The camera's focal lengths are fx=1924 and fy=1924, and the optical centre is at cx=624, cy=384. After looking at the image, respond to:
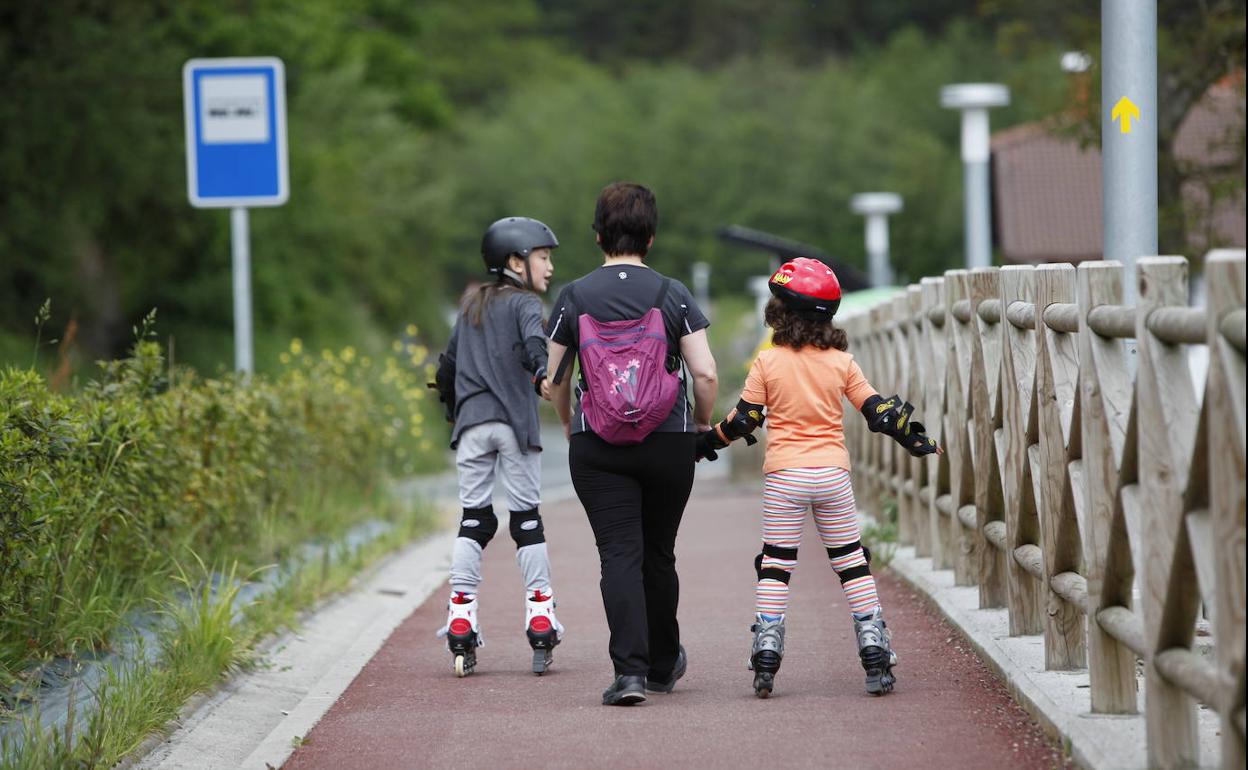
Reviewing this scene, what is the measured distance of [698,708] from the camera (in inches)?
252

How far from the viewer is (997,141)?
124ft

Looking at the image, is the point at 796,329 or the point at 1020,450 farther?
the point at 1020,450

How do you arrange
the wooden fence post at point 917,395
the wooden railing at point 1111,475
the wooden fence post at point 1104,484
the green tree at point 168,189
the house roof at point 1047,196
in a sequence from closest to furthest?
the wooden railing at point 1111,475
the wooden fence post at point 1104,484
the wooden fence post at point 917,395
the green tree at point 168,189
the house roof at point 1047,196

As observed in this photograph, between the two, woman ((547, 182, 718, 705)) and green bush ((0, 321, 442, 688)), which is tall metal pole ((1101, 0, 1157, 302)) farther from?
green bush ((0, 321, 442, 688))

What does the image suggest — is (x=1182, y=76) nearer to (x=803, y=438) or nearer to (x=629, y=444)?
(x=803, y=438)

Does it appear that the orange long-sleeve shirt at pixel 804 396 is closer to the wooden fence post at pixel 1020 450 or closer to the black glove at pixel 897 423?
the black glove at pixel 897 423

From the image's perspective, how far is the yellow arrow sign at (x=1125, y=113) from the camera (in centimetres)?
745

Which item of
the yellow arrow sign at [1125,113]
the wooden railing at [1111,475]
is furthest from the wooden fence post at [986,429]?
the yellow arrow sign at [1125,113]

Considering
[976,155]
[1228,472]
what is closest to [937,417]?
[1228,472]

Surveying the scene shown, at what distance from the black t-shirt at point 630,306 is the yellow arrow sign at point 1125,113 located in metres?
2.09

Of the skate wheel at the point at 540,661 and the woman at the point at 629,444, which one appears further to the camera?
the skate wheel at the point at 540,661

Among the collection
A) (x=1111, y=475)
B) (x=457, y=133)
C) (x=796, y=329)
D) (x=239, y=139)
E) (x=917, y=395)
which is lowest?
(x=1111, y=475)

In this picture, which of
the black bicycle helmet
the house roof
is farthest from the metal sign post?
the house roof

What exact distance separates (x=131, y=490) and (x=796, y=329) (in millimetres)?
2976
